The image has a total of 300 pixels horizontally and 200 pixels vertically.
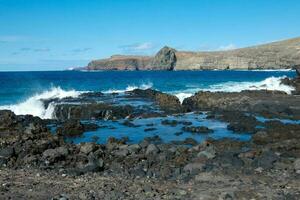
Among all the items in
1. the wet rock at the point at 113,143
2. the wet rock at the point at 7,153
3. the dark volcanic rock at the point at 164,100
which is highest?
the wet rock at the point at 7,153

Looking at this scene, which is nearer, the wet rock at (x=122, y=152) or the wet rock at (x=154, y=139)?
the wet rock at (x=122, y=152)

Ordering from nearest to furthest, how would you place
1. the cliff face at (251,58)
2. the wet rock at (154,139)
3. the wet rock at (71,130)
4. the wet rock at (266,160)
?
the wet rock at (266,160) < the wet rock at (154,139) < the wet rock at (71,130) < the cliff face at (251,58)

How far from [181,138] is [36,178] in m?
9.79

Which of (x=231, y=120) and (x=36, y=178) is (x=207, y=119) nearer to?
(x=231, y=120)

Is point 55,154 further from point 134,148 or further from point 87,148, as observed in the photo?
point 134,148

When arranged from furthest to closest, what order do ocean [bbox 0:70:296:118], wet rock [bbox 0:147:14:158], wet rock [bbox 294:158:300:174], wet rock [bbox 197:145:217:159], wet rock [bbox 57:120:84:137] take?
1. ocean [bbox 0:70:296:118]
2. wet rock [bbox 57:120:84:137]
3. wet rock [bbox 0:147:14:158]
4. wet rock [bbox 197:145:217:159]
5. wet rock [bbox 294:158:300:174]

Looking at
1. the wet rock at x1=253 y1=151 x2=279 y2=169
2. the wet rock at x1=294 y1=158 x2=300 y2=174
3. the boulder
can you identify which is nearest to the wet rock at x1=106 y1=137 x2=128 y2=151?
the boulder

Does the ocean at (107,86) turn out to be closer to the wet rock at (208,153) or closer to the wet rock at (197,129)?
the wet rock at (197,129)

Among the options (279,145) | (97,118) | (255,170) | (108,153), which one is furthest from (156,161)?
(97,118)

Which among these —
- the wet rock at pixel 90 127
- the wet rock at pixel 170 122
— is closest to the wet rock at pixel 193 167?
the wet rock at pixel 90 127

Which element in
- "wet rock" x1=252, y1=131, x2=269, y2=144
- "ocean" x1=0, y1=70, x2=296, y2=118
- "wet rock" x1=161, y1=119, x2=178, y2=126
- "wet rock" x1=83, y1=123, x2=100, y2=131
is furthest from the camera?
"ocean" x1=0, y1=70, x2=296, y2=118

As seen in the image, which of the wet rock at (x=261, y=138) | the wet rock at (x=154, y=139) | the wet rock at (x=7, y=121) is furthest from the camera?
the wet rock at (x=7, y=121)

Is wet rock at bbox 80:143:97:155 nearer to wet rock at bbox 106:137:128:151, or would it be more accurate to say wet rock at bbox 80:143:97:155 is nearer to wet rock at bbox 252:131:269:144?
wet rock at bbox 106:137:128:151

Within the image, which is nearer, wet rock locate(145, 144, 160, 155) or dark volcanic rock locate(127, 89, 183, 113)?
wet rock locate(145, 144, 160, 155)
